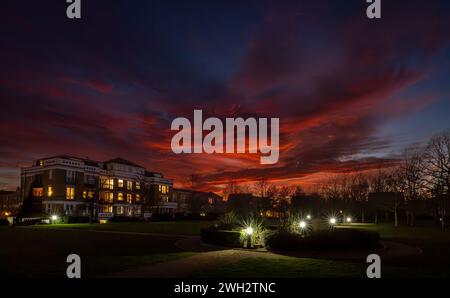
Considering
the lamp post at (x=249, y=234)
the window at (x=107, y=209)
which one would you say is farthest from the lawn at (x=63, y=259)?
the window at (x=107, y=209)

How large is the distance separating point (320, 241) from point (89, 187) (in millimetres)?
61182

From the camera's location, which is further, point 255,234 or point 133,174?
point 133,174

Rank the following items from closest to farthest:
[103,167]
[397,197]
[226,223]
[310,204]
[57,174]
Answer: [226,223], [397,197], [57,174], [103,167], [310,204]

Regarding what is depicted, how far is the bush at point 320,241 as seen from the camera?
2127 cm

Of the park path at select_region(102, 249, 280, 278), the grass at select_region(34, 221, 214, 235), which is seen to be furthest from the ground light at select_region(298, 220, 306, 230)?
the grass at select_region(34, 221, 214, 235)

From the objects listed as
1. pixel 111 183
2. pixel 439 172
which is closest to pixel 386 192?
pixel 439 172

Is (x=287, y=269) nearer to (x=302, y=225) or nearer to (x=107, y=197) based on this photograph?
(x=302, y=225)

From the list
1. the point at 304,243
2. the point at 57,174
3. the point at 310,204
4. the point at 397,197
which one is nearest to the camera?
the point at 304,243

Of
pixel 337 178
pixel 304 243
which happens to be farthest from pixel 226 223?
pixel 337 178

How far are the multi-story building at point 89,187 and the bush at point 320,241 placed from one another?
44.8 meters

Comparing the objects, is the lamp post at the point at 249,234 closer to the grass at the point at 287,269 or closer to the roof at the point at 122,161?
the grass at the point at 287,269

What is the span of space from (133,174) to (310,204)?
4758 centimetres
